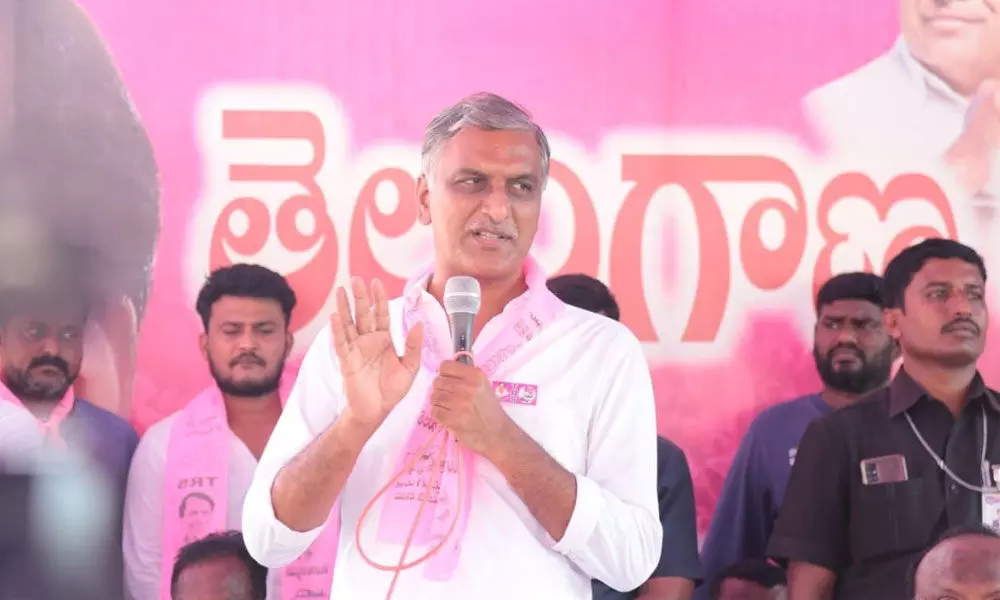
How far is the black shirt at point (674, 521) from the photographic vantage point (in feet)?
10.8

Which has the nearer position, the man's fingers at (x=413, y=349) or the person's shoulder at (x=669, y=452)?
the man's fingers at (x=413, y=349)

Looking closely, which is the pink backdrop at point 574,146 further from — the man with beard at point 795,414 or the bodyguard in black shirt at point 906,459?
the bodyguard in black shirt at point 906,459

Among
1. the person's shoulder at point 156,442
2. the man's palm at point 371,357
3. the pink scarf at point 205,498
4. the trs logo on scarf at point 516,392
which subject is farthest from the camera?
the person's shoulder at point 156,442

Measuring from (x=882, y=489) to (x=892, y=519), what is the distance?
0.09m

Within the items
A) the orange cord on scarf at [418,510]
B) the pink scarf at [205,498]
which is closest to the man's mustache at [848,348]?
the pink scarf at [205,498]

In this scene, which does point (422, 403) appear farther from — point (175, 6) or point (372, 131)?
point (175, 6)

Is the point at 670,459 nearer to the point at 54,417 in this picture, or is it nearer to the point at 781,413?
the point at 781,413

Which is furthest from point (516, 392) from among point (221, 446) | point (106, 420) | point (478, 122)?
point (106, 420)

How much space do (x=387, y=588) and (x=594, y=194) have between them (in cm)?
207

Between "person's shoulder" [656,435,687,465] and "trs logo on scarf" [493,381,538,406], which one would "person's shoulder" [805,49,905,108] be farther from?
"trs logo on scarf" [493,381,538,406]

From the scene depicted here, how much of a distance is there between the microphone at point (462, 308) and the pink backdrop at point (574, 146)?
182 cm

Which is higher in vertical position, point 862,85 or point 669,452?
point 862,85

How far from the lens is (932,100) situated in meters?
3.79

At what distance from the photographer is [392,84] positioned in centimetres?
364
